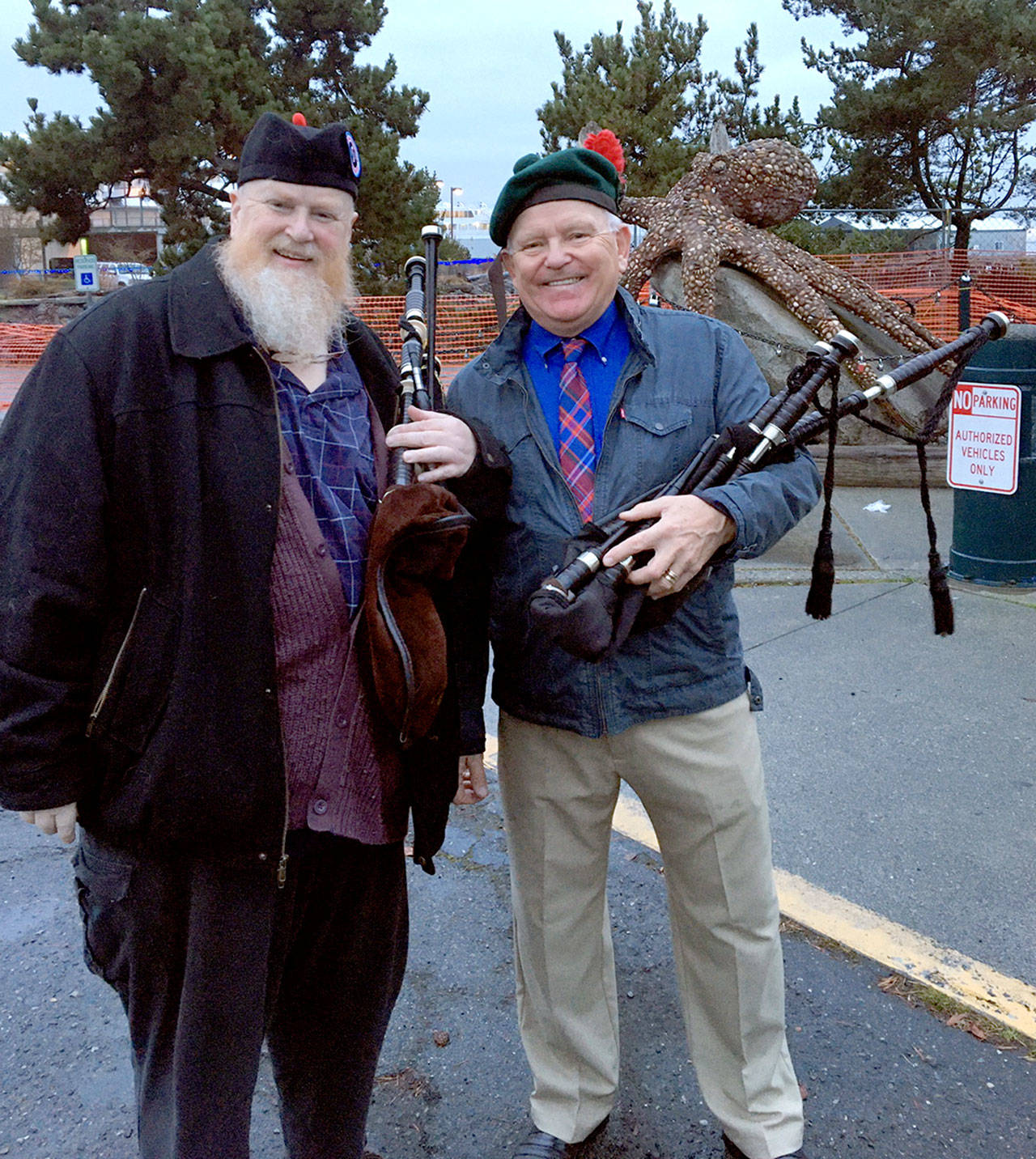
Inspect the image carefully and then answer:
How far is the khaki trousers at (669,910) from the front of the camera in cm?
202

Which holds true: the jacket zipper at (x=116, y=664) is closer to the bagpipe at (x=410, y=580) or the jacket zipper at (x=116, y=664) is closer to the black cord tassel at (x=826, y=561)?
the bagpipe at (x=410, y=580)

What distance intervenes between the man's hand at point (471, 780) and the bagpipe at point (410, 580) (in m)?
0.34

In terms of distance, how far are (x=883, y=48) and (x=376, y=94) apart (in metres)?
10.8

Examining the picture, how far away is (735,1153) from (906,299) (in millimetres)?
11062

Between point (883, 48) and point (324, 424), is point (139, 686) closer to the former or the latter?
point (324, 424)

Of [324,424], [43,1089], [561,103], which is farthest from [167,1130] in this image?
[561,103]

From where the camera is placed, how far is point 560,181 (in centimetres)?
198

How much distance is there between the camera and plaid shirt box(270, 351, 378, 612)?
1815 mm

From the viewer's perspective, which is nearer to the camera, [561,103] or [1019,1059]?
[1019,1059]

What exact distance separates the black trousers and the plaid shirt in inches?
20.5

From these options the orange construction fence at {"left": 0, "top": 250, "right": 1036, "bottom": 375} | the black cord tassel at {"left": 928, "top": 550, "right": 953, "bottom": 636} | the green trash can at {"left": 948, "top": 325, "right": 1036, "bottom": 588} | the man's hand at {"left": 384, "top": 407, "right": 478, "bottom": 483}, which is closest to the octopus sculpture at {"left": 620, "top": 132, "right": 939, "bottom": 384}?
the green trash can at {"left": 948, "top": 325, "right": 1036, "bottom": 588}

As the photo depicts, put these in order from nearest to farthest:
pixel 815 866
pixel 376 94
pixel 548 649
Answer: pixel 548 649 → pixel 815 866 → pixel 376 94

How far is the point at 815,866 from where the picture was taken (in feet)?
10.4

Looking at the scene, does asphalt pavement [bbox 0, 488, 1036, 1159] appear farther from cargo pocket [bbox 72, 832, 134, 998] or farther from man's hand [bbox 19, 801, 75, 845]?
man's hand [bbox 19, 801, 75, 845]
